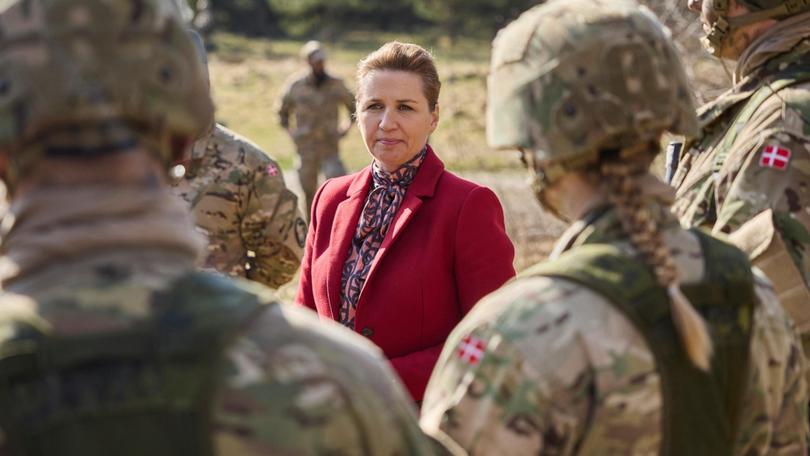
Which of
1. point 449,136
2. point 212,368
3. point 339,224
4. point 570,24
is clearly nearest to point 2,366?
point 212,368

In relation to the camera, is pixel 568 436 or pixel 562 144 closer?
pixel 568 436

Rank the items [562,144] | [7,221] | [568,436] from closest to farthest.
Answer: [7,221]
[568,436]
[562,144]

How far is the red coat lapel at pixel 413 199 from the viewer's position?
4496mm

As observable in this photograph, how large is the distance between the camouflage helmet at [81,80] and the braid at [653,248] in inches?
39.6

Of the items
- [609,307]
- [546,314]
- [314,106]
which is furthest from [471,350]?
[314,106]

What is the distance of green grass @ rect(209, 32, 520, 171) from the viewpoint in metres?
23.5

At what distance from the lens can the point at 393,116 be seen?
15.6 feet

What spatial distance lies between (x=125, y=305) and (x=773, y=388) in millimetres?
1503

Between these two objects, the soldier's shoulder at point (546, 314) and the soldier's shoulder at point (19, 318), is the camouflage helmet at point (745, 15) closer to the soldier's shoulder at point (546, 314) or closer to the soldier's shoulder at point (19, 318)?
the soldier's shoulder at point (546, 314)

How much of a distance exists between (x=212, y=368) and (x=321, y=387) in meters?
0.20

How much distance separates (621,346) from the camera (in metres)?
2.65

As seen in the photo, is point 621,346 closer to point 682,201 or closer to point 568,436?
point 568,436

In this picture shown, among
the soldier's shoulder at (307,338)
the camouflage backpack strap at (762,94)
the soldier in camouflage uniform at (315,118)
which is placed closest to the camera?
the soldier's shoulder at (307,338)

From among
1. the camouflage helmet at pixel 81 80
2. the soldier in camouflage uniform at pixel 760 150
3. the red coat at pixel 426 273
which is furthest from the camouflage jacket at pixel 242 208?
the camouflage helmet at pixel 81 80
